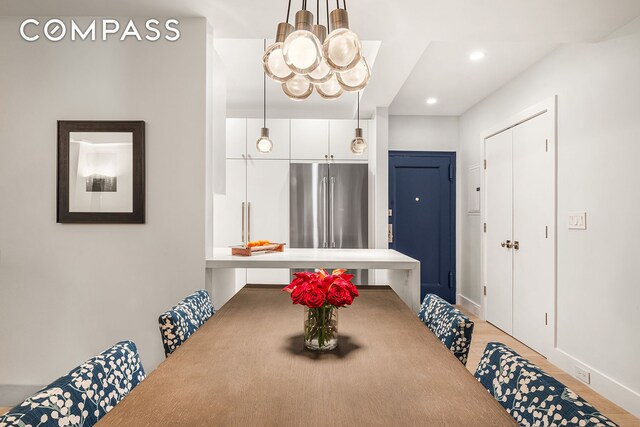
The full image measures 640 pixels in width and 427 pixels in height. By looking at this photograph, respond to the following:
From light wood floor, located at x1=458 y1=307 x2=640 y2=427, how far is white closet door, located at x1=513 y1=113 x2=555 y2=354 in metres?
0.10

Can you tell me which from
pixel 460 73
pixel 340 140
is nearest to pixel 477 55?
pixel 460 73

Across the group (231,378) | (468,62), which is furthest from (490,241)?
(231,378)

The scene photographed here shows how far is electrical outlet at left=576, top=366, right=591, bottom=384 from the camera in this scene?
2.78 metres

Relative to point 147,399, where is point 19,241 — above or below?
above

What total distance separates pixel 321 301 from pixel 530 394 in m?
0.59

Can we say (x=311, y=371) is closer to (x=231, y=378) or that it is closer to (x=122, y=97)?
(x=231, y=378)

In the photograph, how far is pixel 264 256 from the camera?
271 centimetres

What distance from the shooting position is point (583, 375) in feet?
9.29

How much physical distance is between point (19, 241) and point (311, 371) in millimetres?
2348

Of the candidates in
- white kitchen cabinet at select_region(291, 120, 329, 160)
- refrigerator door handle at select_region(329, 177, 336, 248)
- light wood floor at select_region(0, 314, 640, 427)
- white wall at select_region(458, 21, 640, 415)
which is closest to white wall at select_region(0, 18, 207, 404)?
light wood floor at select_region(0, 314, 640, 427)

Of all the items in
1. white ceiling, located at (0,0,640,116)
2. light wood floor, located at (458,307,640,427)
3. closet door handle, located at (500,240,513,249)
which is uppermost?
white ceiling, located at (0,0,640,116)

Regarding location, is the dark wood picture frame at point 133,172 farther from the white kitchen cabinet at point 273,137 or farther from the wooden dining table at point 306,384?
the white kitchen cabinet at point 273,137

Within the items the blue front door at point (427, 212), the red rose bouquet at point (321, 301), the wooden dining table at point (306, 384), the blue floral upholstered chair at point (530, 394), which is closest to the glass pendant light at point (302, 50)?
the red rose bouquet at point (321, 301)

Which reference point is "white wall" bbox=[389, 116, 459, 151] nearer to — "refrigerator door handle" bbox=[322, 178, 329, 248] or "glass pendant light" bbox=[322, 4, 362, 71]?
"refrigerator door handle" bbox=[322, 178, 329, 248]
